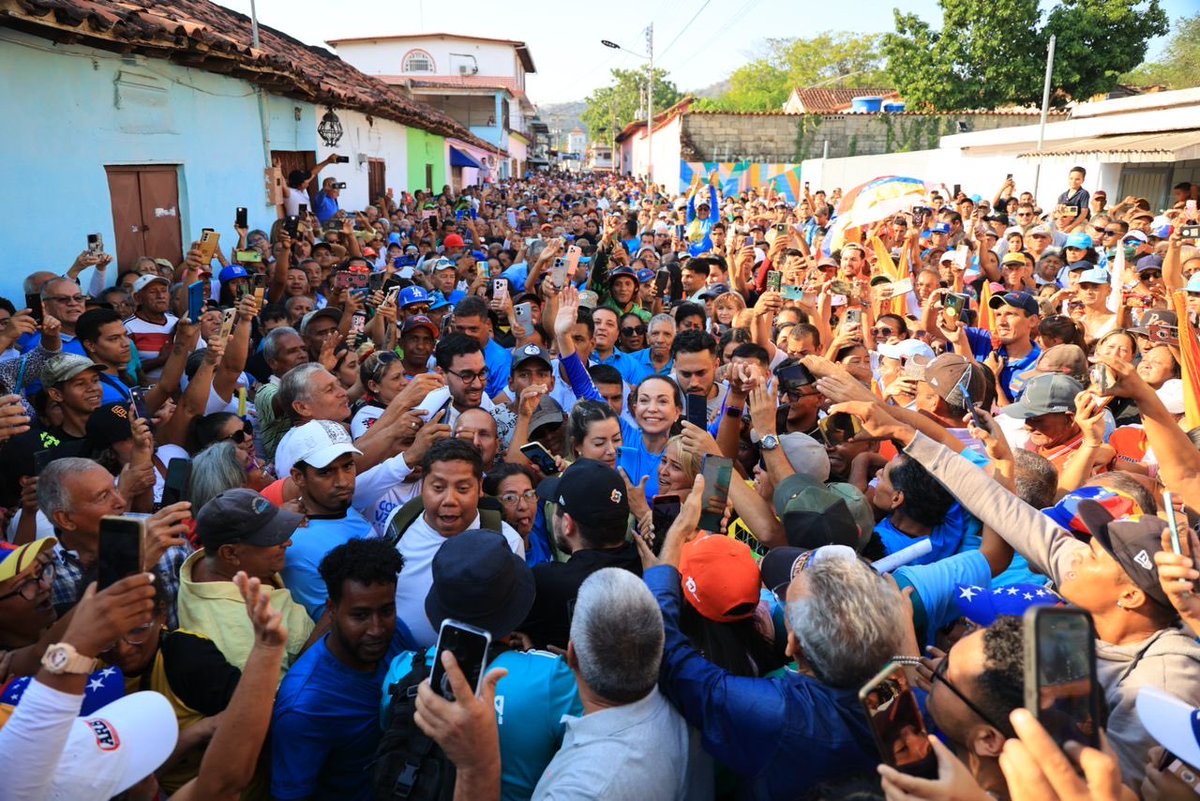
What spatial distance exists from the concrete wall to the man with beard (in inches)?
1157

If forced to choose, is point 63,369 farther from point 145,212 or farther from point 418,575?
point 145,212

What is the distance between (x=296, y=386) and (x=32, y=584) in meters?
1.88

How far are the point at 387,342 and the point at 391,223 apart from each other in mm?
8871

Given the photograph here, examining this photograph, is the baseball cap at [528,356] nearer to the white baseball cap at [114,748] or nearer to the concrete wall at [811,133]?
the white baseball cap at [114,748]

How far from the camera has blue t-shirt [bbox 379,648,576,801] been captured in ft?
7.58

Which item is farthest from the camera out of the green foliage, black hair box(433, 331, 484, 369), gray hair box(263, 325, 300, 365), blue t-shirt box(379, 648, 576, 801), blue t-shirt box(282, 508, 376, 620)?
the green foliage

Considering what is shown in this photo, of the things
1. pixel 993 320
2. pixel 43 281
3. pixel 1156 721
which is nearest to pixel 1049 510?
pixel 1156 721

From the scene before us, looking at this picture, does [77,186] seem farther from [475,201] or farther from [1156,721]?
[475,201]

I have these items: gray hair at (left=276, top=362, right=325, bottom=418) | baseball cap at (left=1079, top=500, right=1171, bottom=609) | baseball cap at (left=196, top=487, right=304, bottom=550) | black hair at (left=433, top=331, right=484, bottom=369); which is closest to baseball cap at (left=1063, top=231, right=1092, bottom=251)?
black hair at (left=433, top=331, right=484, bottom=369)

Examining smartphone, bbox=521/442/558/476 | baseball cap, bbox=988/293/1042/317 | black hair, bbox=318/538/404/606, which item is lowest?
smartphone, bbox=521/442/558/476

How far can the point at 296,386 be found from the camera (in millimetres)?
4414

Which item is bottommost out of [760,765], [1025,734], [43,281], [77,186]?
[760,765]

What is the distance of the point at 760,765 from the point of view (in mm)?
2123

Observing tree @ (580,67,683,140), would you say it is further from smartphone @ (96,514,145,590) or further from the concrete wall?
smartphone @ (96,514,145,590)
